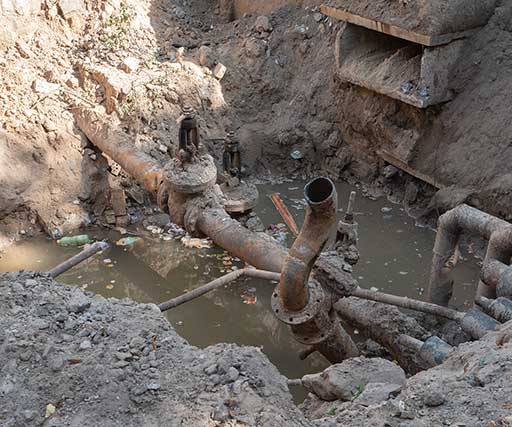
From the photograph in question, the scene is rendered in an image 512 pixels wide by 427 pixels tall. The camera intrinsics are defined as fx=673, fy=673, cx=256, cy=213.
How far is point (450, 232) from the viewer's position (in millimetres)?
5742

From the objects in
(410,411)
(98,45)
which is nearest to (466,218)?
(410,411)

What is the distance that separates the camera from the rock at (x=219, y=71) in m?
9.42

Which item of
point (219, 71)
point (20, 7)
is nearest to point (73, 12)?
point (20, 7)

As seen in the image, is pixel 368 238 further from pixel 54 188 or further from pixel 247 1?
pixel 247 1

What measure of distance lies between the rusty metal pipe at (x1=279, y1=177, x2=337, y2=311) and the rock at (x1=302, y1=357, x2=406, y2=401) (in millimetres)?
513

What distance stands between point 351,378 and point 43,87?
6.10 m

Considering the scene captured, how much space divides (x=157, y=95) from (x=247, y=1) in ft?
8.07

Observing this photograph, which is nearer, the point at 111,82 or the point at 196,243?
the point at 196,243

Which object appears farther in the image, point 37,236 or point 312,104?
point 312,104

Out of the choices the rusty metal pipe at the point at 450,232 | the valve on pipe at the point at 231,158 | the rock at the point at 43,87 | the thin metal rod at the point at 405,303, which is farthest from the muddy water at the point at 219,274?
the rock at the point at 43,87

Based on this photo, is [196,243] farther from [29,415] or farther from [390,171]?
[29,415]

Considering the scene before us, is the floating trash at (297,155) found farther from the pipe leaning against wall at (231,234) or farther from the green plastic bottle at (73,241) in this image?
the green plastic bottle at (73,241)

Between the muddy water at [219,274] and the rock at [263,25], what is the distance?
3085 mm

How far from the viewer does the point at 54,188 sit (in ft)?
26.3
